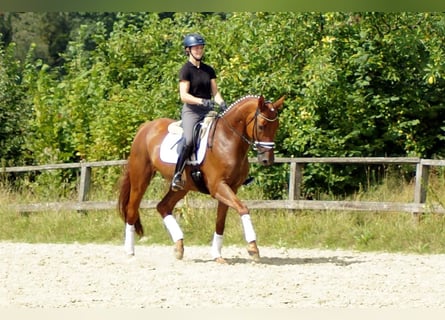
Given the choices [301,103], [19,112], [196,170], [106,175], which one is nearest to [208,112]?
[196,170]

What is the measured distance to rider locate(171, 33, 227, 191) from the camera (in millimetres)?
8547

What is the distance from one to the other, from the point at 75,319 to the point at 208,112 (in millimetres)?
7608

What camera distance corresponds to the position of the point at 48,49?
32.4 metres

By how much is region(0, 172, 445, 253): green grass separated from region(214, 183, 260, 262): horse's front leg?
8.18 feet

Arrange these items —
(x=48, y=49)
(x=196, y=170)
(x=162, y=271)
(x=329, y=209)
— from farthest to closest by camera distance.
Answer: (x=48, y=49), (x=329, y=209), (x=196, y=170), (x=162, y=271)

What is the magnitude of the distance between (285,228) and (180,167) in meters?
3.01

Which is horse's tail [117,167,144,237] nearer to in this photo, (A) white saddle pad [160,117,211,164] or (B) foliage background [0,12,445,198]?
(A) white saddle pad [160,117,211,164]

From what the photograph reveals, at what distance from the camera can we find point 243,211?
8531 mm

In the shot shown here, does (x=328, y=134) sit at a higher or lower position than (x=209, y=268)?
higher

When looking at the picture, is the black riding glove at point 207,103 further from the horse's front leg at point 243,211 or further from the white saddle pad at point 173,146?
the horse's front leg at point 243,211

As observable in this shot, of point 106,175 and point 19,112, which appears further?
point 19,112

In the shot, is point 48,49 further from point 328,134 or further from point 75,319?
point 75,319

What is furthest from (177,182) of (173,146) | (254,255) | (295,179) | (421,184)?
(421,184)

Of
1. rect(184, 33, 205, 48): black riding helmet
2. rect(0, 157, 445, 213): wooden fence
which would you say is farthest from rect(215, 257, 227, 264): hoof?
rect(0, 157, 445, 213): wooden fence
